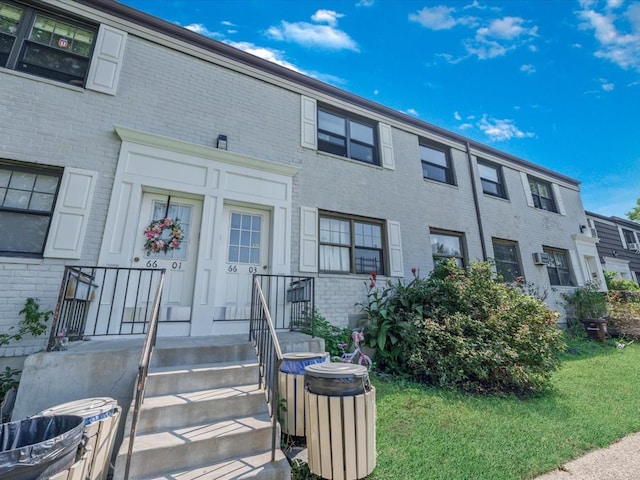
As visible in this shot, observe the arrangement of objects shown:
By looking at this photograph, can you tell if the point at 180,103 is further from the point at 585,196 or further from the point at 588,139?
the point at 588,139

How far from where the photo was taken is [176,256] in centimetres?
466

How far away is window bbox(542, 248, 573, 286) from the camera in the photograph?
31.6 feet

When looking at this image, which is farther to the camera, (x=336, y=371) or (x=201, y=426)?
(x=201, y=426)

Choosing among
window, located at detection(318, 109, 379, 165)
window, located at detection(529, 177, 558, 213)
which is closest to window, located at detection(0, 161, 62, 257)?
window, located at detection(318, 109, 379, 165)

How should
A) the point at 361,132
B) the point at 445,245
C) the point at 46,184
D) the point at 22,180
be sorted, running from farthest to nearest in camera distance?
the point at 445,245 < the point at 361,132 < the point at 46,184 < the point at 22,180

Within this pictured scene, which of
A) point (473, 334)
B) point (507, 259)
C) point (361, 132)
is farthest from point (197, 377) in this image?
point (507, 259)

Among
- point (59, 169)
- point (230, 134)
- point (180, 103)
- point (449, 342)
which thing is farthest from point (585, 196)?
point (59, 169)

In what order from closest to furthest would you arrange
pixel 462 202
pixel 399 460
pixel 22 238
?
pixel 399 460 < pixel 22 238 < pixel 462 202

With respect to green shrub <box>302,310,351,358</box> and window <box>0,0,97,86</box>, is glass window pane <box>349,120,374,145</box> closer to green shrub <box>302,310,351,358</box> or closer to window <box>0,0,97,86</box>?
green shrub <box>302,310,351,358</box>

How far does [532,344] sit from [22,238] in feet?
26.2

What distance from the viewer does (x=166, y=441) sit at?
7.43 ft

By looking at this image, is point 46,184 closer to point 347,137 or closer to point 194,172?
point 194,172

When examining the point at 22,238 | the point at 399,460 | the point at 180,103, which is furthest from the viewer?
the point at 180,103

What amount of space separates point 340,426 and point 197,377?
1.66 metres
